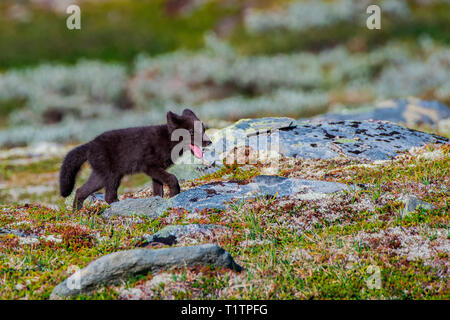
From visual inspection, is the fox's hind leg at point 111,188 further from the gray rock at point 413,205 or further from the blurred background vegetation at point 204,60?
the blurred background vegetation at point 204,60

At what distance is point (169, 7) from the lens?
59594mm

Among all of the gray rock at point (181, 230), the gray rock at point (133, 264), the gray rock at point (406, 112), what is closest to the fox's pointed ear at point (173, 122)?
the gray rock at point (181, 230)

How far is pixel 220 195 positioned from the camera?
10.6 metres

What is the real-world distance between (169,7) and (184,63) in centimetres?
1682

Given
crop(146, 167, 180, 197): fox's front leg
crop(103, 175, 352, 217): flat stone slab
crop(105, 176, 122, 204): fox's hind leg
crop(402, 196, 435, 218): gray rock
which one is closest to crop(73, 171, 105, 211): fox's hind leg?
crop(105, 176, 122, 204): fox's hind leg

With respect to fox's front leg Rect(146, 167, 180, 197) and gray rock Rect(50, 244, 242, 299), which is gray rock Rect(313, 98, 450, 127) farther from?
gray rock Rect(50, 244, 242, 299)

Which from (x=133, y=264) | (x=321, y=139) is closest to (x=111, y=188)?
(x=133, y=264)

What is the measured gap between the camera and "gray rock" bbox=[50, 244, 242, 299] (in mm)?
6867

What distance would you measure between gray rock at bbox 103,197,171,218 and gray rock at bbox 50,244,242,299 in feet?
9.39

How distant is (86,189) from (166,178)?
1.92 meters

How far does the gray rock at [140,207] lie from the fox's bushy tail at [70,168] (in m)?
1.37
